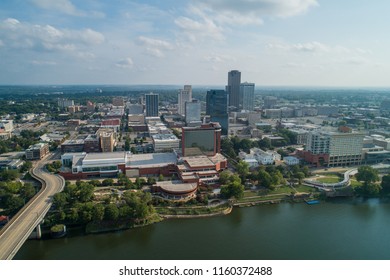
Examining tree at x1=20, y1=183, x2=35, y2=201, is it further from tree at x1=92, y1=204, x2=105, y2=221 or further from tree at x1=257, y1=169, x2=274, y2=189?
tree at x1=257, y1=169, x2=274, y2=189

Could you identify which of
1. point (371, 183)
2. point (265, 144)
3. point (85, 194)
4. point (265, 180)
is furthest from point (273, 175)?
point (265, 144)

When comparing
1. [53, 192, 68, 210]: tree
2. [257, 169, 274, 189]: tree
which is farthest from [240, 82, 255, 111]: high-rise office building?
[53, 192, 68, 210]: tree

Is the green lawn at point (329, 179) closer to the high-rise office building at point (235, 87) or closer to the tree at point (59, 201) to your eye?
the tree at point (59, 201)

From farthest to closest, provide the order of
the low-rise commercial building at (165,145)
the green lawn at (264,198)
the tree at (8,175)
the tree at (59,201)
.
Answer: the low-rise commercial building at (165,145), the tree at (8,175), the green lawn at (264,198), the tree at (59,201)

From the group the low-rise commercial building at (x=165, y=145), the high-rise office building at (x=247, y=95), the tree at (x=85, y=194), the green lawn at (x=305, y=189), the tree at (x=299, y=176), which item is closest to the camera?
the tree at (x=85, y=194)

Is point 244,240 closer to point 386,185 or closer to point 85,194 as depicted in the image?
point 85,194

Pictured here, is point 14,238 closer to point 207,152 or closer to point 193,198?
point 193,198

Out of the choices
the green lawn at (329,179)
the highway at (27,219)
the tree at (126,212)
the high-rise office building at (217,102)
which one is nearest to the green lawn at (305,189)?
the green lawn at (329,179)
